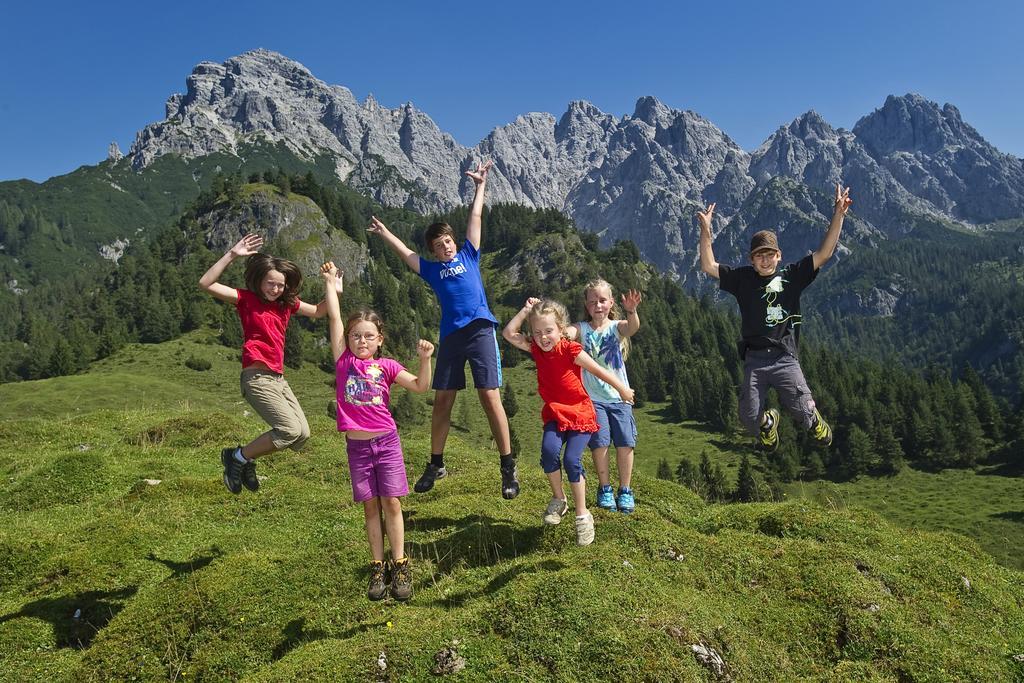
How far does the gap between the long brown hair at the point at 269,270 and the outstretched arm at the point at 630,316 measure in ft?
17.5

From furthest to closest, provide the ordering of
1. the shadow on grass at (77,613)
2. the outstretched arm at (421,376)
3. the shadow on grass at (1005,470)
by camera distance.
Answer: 1. the shadow on grass at (1005,470)
2. the shadow on grass at (77,613)
3. the outstretched arm at (421,376)

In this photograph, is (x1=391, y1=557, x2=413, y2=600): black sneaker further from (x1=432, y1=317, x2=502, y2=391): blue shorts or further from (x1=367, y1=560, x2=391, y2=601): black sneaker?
(x1=432, y1=317, x2=502, y2=391): blue shorts

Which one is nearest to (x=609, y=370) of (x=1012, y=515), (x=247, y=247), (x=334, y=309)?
(x=334, y=309)

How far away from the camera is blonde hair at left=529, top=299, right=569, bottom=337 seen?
359 inches

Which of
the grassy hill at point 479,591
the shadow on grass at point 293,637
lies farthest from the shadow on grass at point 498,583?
the shadow on grass at point 293,637

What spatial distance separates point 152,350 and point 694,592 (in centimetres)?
13968

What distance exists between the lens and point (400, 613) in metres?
8.17

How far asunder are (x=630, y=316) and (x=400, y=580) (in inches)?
212

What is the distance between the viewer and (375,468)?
7820 mm

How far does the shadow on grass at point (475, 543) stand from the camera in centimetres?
984

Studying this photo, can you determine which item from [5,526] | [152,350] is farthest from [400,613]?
[152,350]

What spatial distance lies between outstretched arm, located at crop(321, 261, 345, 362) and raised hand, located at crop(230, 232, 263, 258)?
1.24 m

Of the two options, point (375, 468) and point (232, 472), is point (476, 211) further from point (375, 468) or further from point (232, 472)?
point (232, 472)

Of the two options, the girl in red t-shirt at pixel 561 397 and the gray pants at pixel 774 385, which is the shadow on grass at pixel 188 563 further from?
the gray pants at pixel 774 385
